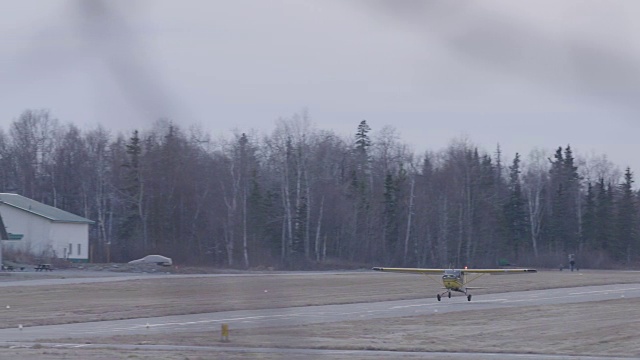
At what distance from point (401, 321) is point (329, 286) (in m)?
26.9

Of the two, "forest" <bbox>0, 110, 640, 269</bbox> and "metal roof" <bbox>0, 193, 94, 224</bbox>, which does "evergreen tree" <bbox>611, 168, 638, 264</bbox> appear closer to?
"forest" <bbox>0, 110, 640, 269</bbox>

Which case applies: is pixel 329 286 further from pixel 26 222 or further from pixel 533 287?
pixel 26 222

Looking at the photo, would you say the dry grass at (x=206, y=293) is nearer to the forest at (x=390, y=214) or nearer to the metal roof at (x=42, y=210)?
the forest at (x=390, y=214)

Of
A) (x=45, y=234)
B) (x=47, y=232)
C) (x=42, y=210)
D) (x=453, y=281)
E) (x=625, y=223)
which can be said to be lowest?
(x=453, y=281)

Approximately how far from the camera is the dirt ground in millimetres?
31859

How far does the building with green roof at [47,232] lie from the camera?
99312 millimetres

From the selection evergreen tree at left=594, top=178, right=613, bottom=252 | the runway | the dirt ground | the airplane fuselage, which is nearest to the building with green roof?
the dirt ground

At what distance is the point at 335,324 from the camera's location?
3975 cm

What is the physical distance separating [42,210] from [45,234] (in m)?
5.52

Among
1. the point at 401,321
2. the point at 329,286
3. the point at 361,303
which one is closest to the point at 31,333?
the point at 401,321

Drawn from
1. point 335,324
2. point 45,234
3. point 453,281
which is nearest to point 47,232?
point 45,234

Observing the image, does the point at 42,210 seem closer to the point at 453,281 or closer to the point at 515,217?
the point at 515,217

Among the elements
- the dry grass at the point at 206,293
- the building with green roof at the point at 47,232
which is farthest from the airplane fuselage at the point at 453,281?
the building with green roof at the point at 47,232

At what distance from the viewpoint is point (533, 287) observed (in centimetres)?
7000
